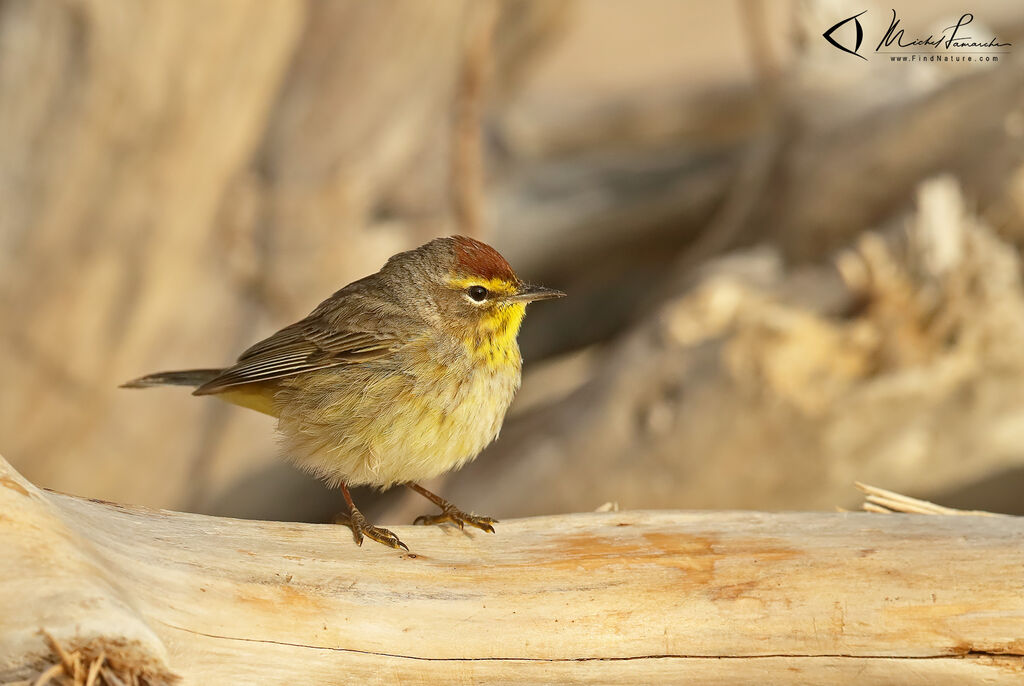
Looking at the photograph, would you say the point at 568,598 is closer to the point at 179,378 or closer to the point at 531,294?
the point at 531,294

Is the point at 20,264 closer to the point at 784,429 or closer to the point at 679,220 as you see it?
the point at 784,429

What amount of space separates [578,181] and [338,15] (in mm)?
3757

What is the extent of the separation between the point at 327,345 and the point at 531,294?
874mm

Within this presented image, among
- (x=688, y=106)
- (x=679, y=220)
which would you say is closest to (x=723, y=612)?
(x=679, y=220)

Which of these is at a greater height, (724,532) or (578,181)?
(578,181)

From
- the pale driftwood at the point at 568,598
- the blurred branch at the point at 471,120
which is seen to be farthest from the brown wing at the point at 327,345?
the blurred branch at the point at 471,120

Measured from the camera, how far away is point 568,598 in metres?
3.24

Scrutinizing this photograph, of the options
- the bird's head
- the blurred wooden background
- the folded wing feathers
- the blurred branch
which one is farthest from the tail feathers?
the blurred branch

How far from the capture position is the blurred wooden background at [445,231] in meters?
6.20

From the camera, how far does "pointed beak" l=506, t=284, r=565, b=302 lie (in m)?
3.84

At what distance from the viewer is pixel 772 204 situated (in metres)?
8.12

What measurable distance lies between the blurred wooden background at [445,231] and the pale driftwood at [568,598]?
289 centimetres

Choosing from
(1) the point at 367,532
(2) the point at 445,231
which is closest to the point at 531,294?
(1) the point at 367,532

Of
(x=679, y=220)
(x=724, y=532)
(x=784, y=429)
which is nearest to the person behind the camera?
(x=724, y=532)
